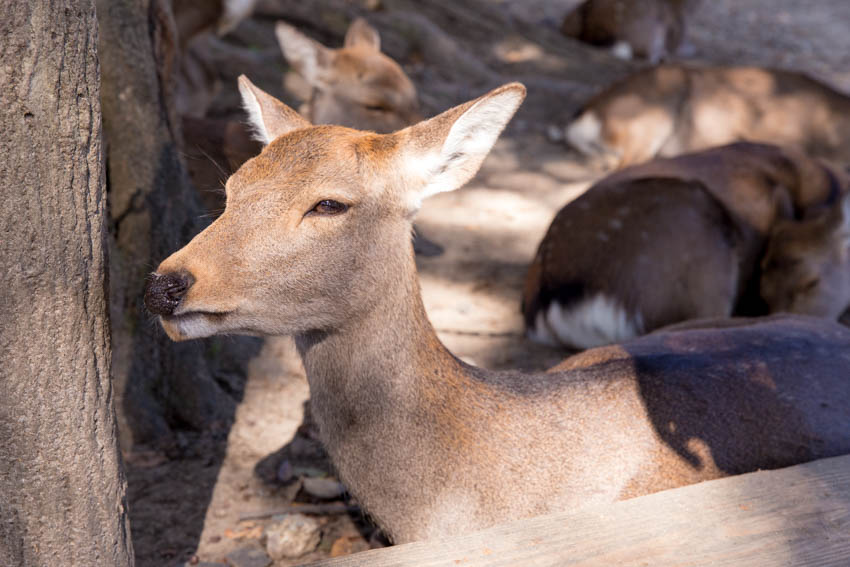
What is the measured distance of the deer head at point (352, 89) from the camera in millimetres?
5504

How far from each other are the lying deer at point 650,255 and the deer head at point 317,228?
2029mm

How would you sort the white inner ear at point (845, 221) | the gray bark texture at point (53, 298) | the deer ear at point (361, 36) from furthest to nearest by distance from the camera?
the deer ear at point (361, 36), the white inner ear at point (845, 221), the gray bark texture at point (53, 298)

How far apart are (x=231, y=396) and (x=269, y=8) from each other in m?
5.74

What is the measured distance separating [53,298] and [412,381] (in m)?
1.02

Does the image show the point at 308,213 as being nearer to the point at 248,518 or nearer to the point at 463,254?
the point at 248,518

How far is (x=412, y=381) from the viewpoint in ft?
7.83

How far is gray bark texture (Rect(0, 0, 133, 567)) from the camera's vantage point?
154 cm

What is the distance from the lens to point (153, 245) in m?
3.31

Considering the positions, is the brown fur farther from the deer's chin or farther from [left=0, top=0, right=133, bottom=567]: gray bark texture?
[left=0, top=0, right=133, bottom=567]: gray bark texture

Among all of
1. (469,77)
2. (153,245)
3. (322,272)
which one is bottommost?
(469,77)

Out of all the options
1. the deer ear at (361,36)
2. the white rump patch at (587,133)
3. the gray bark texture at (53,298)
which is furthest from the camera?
the white rump patch at (587,133)

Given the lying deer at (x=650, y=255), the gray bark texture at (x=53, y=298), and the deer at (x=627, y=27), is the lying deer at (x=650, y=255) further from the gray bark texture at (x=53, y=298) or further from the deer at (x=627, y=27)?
the deer at (x=627, y=27)

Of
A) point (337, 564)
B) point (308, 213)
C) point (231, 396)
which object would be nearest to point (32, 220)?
point (308, 213)

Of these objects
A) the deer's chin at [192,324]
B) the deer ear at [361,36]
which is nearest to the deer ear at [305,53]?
the deer ear at [361,36]
